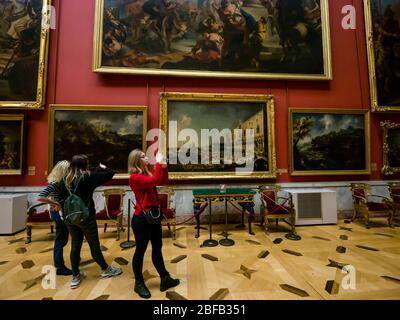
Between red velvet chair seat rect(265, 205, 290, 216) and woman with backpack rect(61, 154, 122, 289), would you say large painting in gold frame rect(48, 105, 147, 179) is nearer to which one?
woman with backpack rect(61, 154, 122, 289)

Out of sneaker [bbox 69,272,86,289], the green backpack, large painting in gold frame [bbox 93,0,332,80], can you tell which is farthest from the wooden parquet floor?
large painting in gold frame [bbox 93,0,332,80]

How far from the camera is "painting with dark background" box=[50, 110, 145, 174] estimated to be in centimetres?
587

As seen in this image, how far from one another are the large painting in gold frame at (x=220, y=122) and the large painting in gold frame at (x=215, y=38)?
727 mm

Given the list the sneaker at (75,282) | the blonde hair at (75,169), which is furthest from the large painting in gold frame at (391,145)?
the sneaker at (75,282)

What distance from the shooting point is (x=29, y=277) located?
333 cm

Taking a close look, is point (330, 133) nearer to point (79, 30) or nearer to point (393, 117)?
point (393, 117)

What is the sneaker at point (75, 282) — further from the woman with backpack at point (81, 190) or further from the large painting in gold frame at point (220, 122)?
the large painting in gold frame at point (220, 122)

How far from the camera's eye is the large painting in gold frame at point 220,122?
6.17 metres

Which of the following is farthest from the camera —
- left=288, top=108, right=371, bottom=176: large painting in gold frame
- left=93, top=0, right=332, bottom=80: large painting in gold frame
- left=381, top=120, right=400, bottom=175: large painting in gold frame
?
left=381, top=120, right=400, bottom=175: large painting in gold frame

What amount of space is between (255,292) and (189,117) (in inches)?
181

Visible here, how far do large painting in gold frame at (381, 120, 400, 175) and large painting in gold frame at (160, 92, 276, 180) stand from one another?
3.58 m
